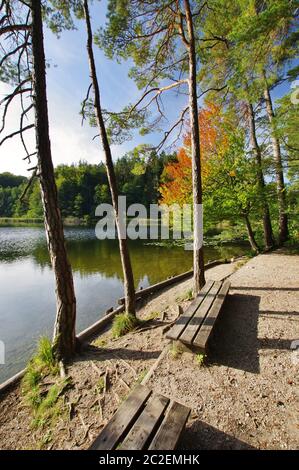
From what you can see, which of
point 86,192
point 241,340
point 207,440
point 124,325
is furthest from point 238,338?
point 86,192

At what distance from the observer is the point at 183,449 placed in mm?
1761

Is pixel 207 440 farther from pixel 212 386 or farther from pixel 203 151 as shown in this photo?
pixel 203 151

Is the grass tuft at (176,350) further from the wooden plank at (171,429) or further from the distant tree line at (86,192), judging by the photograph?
the distant tree line at (86,192)

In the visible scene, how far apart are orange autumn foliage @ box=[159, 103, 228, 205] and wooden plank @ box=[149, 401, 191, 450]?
779 centimetres

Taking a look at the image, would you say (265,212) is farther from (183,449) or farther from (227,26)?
(183,449)

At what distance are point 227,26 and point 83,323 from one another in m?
9.25

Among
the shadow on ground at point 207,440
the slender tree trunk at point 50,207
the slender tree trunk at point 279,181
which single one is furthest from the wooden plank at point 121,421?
the slender tree trunk at point 279,181

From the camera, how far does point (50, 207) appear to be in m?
3.50

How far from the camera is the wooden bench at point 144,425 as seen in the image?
1.57 meters

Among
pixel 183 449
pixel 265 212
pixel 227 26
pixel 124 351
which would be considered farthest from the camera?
pixel 265 212

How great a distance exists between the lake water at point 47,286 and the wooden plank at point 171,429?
13.8ft

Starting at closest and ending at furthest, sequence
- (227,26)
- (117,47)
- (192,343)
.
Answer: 1. (192,343)
2. (117,47)
3. (227,26)

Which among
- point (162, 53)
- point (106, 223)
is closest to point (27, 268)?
point (162, 53)
